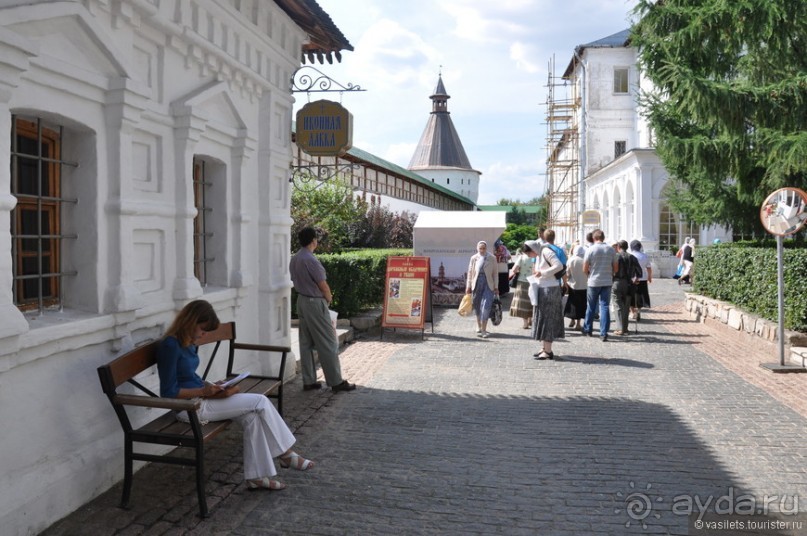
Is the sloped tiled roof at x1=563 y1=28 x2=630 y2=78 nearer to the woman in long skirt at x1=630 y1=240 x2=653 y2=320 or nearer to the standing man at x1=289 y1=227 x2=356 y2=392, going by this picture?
the woman in long skirt at x1=630 y1=240 x2=653 y2=320

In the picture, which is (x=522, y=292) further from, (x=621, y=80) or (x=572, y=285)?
(x=621, y=80)

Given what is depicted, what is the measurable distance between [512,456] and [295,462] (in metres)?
1.83

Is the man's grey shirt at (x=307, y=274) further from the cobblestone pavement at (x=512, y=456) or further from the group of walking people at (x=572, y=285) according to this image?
the group of walking people at (x=572, y=285)

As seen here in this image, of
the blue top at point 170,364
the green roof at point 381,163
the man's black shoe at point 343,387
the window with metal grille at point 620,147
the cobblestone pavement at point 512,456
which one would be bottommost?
the cobblestone pavement at point 512,456

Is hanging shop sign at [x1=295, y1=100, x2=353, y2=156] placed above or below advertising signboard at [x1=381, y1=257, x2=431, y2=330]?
above

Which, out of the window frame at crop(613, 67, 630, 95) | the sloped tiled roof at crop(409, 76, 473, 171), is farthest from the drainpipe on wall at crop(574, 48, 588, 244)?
the sloped tiled roof at crop(409, 76, 473, 171)

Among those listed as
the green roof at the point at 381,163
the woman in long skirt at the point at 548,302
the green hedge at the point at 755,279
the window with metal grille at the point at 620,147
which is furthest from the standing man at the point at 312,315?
the window with metal grille at the point at 620,147

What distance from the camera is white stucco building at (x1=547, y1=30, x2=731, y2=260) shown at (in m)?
32.5

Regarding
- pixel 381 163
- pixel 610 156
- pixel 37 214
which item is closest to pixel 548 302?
pixel 37 214

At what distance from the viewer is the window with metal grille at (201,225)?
740 centimetres

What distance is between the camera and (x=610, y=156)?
46.8m

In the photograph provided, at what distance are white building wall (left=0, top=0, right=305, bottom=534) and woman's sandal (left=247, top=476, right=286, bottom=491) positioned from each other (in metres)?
1.02

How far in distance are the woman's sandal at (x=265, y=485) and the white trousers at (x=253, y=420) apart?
0.30 ft

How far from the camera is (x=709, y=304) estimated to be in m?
14.9
